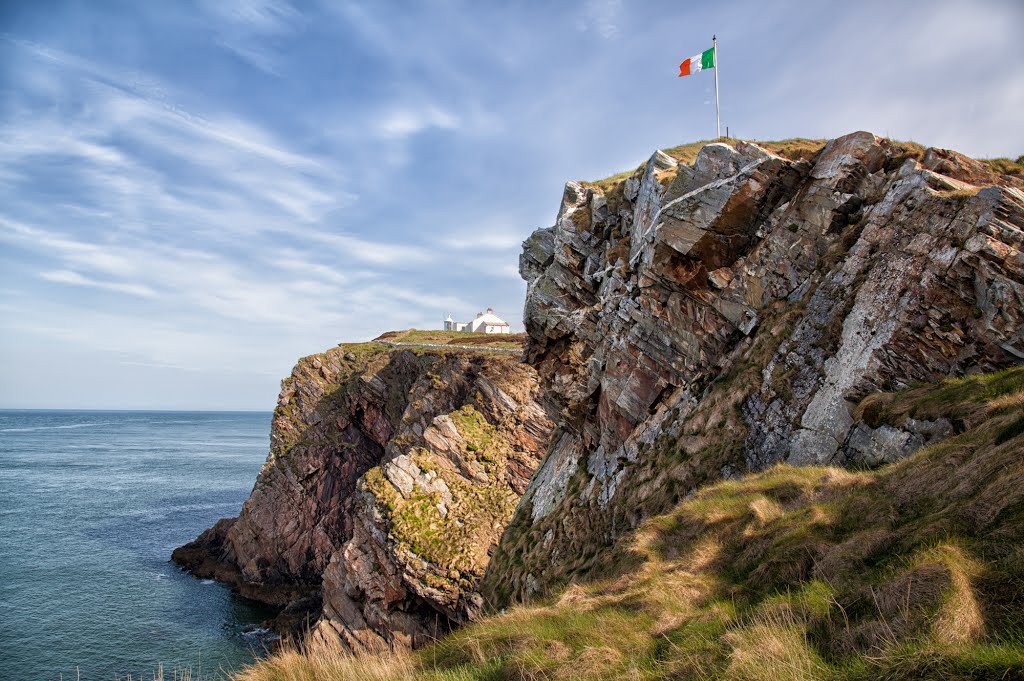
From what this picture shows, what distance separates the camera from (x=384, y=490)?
4150 centimetres

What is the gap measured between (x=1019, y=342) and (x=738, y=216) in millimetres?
10153

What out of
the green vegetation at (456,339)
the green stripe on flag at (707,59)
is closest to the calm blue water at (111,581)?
the green stripe on flag at (707,59)

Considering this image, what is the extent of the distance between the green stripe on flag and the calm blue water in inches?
1245

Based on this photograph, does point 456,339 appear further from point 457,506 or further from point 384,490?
point 384,490

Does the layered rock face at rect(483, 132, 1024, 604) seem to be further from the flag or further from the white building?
the white building

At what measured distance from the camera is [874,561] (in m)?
7.89

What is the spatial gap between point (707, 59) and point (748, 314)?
1606 centimetres

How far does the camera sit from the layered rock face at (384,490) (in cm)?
3784

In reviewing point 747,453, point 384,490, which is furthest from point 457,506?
point 747,453

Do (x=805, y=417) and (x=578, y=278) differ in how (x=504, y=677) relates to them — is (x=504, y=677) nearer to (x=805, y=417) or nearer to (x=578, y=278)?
(x=805, y=417)

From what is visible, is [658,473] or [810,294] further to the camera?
[658,473]

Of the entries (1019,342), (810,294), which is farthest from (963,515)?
(810,294)

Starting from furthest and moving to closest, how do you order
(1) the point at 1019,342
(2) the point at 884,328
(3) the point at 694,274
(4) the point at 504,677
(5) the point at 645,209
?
1. (5) the point at 645,209
2. (3) the point at 694,274
3. (2) the point at 884,328
4. (1) the point at 1019,342
5. (4) the point at 504,677

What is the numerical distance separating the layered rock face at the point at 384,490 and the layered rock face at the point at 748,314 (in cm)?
1032
